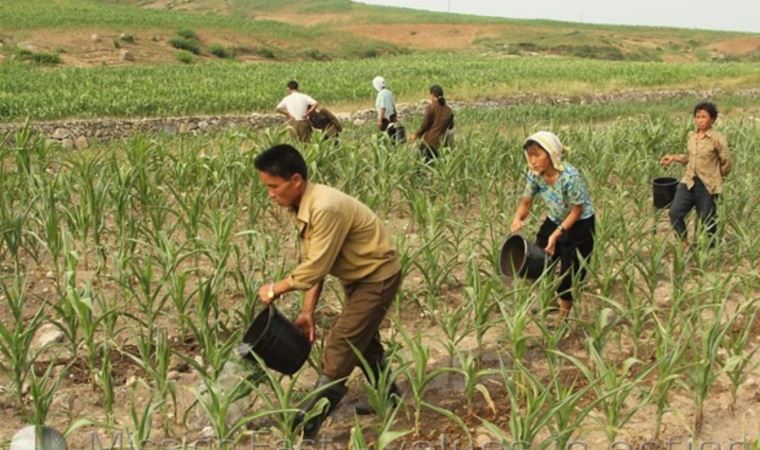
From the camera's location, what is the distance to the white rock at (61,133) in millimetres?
12242

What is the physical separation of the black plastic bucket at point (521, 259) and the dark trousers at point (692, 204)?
1801 millimetres

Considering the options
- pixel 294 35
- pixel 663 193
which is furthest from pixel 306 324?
pixel 294 35

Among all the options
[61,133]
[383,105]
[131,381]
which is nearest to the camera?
[131,381]

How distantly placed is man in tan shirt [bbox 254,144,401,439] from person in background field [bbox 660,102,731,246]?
310 centimetres

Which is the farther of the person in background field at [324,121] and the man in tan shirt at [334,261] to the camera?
the person in background field at [324,121]

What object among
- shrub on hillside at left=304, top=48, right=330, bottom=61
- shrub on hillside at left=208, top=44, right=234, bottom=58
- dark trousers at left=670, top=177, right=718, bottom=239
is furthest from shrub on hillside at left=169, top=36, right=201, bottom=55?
dark trousers at left=670, top=177, right=718, bottom=239

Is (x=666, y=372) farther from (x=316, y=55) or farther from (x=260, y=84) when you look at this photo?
(x=316, y=55)

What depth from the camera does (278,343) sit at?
3.30 meters

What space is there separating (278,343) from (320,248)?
43 cm

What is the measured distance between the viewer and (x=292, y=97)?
891 cm

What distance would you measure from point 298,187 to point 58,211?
109 inches

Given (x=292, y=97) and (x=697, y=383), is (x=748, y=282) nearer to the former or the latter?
(x=697, y=383)

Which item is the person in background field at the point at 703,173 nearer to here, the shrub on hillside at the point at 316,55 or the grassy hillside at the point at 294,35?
the grassy hillside at the point at 294,35

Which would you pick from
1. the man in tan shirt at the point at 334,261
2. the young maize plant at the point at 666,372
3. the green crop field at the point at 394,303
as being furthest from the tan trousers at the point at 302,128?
the young maize plant at the point at 666,372
